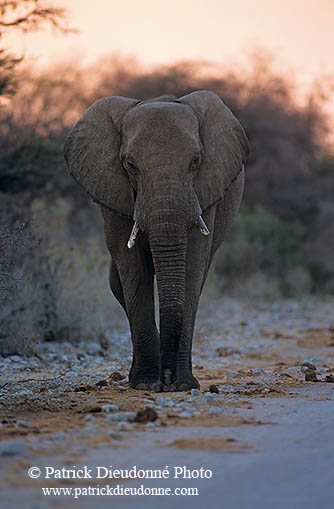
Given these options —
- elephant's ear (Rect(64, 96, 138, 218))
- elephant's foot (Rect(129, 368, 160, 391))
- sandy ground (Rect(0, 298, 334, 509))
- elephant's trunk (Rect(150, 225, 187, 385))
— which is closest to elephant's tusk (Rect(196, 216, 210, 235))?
elephant's trunk (Rect(150, 225, 187, 385))

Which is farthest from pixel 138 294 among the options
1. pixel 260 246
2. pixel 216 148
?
pixel 260 246

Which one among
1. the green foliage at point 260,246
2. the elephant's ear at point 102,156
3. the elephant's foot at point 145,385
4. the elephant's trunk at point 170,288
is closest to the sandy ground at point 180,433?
the elephant's foot at point 145,385

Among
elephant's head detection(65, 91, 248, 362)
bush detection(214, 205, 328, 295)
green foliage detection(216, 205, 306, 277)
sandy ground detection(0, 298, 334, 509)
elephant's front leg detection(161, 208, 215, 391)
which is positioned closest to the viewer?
sandy ground detection(0, 298, 334, 509)

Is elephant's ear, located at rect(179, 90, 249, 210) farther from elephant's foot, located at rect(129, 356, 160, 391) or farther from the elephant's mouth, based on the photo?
elephant's foot, located at rect(129, 356, 160, 391)

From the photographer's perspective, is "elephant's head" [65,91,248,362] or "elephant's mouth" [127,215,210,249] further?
"elephant's mouth" [127,215,210,249]

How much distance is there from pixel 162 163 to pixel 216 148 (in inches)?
33.5

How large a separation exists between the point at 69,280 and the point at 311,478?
25.3 feet

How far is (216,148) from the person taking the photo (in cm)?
699

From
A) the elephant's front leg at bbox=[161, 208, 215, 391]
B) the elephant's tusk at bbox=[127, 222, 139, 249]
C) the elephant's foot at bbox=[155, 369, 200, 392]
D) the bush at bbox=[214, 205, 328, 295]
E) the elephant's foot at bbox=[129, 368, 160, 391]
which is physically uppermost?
the elephant's tusk at bbox=[127, 222, 139, 249]

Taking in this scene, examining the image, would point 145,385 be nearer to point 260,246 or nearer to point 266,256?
point 260,246

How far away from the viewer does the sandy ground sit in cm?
381

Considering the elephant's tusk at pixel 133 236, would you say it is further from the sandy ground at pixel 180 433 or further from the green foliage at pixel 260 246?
the green foliage at pixel 260 246

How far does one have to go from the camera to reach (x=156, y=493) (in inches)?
148

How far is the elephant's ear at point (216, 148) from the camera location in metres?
6.75
